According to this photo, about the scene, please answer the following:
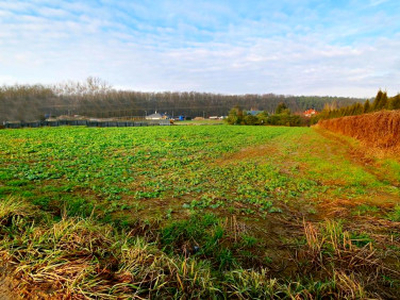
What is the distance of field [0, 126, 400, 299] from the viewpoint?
1.84 metres

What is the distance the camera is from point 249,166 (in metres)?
9.01

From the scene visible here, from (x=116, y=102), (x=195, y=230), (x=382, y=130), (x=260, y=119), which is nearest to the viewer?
(x=195, y=230)

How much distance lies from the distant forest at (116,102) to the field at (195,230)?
61797mm

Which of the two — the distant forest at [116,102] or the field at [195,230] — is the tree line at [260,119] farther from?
the field at [195,230]

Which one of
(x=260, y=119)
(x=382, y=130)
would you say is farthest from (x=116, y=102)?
(x=382, y=130)

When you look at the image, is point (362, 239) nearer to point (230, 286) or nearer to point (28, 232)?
point (230, 286)

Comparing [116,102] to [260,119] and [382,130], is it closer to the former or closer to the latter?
[260,119]

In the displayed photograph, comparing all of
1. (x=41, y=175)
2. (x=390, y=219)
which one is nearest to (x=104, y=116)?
(x=41, y=175)

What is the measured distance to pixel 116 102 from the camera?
98.1 metres

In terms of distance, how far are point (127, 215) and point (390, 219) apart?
17.3 ft

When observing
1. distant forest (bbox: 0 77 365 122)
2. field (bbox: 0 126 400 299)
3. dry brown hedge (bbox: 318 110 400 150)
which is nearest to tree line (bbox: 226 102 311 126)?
distant forest (bbox: 0 77 365 122)

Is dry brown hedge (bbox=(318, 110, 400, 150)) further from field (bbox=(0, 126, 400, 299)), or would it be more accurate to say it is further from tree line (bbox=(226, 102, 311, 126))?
tree line (bbox=(226, 102, 311, 126))

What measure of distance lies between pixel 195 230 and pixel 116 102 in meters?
105

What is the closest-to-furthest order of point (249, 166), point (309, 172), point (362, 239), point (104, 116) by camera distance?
point (362, 239) < point (309, 172) < point (249, 166) < point (104, 116)
